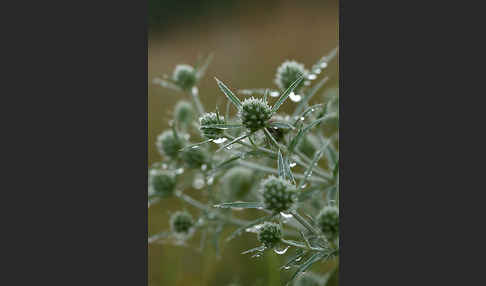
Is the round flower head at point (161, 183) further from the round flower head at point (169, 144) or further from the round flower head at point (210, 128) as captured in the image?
the round flower head at point (210, 128)

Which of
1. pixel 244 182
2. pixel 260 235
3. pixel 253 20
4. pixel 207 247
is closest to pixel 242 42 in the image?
pixel 253 20

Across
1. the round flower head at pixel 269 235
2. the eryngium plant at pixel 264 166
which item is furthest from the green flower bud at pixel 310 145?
the round flower head at pixel 269 235

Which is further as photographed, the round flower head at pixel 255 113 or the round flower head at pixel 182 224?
the round flower head at pixel 182 224

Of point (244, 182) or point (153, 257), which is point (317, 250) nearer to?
point (244, 182)

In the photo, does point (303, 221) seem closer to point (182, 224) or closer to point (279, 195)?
point (279, 195)

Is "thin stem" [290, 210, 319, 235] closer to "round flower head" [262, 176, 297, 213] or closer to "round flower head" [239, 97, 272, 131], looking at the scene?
"round flower head" [262, 176, 297, 213]

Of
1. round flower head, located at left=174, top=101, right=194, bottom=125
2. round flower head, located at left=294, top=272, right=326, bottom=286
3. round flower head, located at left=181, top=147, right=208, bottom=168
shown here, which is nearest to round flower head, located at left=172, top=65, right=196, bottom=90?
round flower head, located at left=174, top=101, right=194, bottom=125
